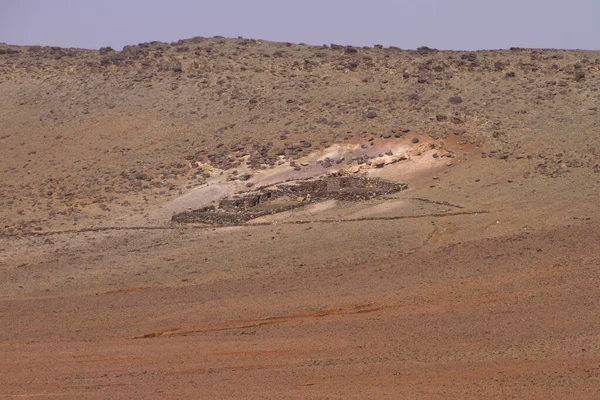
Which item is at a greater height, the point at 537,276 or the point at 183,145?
the point at 183,145

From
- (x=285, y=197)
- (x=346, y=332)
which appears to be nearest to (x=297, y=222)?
(x=285, y=197)

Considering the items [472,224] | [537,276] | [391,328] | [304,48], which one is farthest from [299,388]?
[304,48]

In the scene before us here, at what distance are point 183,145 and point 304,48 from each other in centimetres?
1074

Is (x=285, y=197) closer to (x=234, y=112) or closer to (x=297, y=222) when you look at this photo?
(x=297, y=222)

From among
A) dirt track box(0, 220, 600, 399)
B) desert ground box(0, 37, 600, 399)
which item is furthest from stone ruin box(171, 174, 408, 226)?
dirt track box(0, 220, 600, 399)

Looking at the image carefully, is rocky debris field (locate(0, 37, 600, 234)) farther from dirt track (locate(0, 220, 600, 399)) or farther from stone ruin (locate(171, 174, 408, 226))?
dirt track (locate(0, 220, 600, 399))

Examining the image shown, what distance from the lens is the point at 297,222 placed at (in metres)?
25.3

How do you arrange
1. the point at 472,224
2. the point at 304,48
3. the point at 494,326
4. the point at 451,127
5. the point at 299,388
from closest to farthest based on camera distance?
the point at 299,388 < the point at 494,326 < the point at 472,224 < the point at 451,127 < the point at 304,48

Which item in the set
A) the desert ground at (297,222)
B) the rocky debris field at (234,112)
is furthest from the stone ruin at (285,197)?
the rocky debris field at (234,112)

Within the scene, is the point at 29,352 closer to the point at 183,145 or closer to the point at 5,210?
the point at 5,210

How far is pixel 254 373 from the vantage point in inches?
539

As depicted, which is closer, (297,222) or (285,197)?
(297,222)

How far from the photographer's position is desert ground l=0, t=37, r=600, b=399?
46.1ft

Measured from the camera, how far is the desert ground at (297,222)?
46.1 feet
